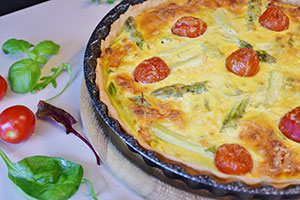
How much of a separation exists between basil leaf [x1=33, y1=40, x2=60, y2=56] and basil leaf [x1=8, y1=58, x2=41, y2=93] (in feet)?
0.62

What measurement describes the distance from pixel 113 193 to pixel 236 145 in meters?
0.93

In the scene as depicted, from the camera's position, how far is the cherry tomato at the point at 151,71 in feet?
10.8

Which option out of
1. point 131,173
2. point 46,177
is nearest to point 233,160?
point 131,173

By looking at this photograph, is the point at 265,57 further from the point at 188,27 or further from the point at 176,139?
the point at 176,139

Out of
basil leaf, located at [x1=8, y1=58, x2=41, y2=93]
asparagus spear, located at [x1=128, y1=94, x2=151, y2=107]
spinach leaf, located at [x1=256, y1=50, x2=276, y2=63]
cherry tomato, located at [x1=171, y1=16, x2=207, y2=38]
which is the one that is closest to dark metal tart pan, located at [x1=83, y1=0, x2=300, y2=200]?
asparagus spear, located at [x1=128, y1=94, x2=151, y2=107]

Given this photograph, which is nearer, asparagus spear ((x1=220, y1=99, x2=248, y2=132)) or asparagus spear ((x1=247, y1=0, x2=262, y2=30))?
asparagus spear ((x1=220, y1=99, x2=248, y2=132))

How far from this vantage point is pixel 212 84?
3.28 meters

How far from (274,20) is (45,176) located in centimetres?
234

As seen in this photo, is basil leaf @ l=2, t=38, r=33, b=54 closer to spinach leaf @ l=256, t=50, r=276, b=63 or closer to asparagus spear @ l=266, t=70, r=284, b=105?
spinach leaf @ l=256, t=50, r=276, b=63

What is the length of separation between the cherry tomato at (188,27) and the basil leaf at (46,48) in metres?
Answer: 1.13

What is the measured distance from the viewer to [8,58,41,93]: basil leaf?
3.66 meters

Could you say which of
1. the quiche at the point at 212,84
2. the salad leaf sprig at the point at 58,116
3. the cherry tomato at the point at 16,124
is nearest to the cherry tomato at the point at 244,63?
the quiche at the point at 212,84

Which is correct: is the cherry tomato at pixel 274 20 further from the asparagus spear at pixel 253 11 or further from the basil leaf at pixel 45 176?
the basil leaf at pixel 45 176

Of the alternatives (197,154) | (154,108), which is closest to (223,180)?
(197,154)
